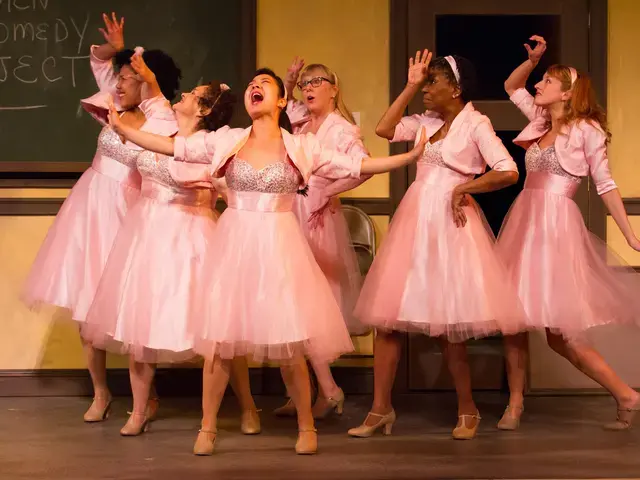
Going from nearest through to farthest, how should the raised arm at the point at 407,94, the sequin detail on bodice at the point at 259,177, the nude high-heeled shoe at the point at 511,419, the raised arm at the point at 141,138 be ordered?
the raised arm at the point at 141,138, the sequin detail on bodice at the point at 259,177, the raised arm at the point at 407,94, the nude high-heeled shoe at the point at 511,419

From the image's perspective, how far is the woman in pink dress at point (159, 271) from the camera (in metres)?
3.98

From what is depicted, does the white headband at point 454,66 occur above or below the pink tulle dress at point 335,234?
above

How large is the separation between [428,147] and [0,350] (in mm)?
2443

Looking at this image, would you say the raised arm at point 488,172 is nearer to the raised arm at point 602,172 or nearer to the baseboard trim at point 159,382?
the raised arm at point 602,172

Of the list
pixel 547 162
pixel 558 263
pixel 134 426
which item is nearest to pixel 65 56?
pixel 134 426

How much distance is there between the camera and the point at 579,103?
4.39 metres

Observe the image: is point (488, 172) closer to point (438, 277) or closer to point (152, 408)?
point (438, 277)

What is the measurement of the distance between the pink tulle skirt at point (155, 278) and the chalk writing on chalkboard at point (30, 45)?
1.29 m

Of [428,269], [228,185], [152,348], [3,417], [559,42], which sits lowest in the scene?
[3,417]

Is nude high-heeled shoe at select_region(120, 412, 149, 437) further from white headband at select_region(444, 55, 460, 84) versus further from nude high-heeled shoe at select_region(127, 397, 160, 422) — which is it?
white headband at select_region(444, 55, 460, 84)

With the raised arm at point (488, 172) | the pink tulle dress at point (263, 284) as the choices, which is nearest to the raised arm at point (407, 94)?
the raised arm at point (488, 172)

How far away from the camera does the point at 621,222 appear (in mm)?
4312

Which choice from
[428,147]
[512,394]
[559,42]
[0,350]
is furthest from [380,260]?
[0,350]

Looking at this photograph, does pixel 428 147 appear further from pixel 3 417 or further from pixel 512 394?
pixel 3 417
